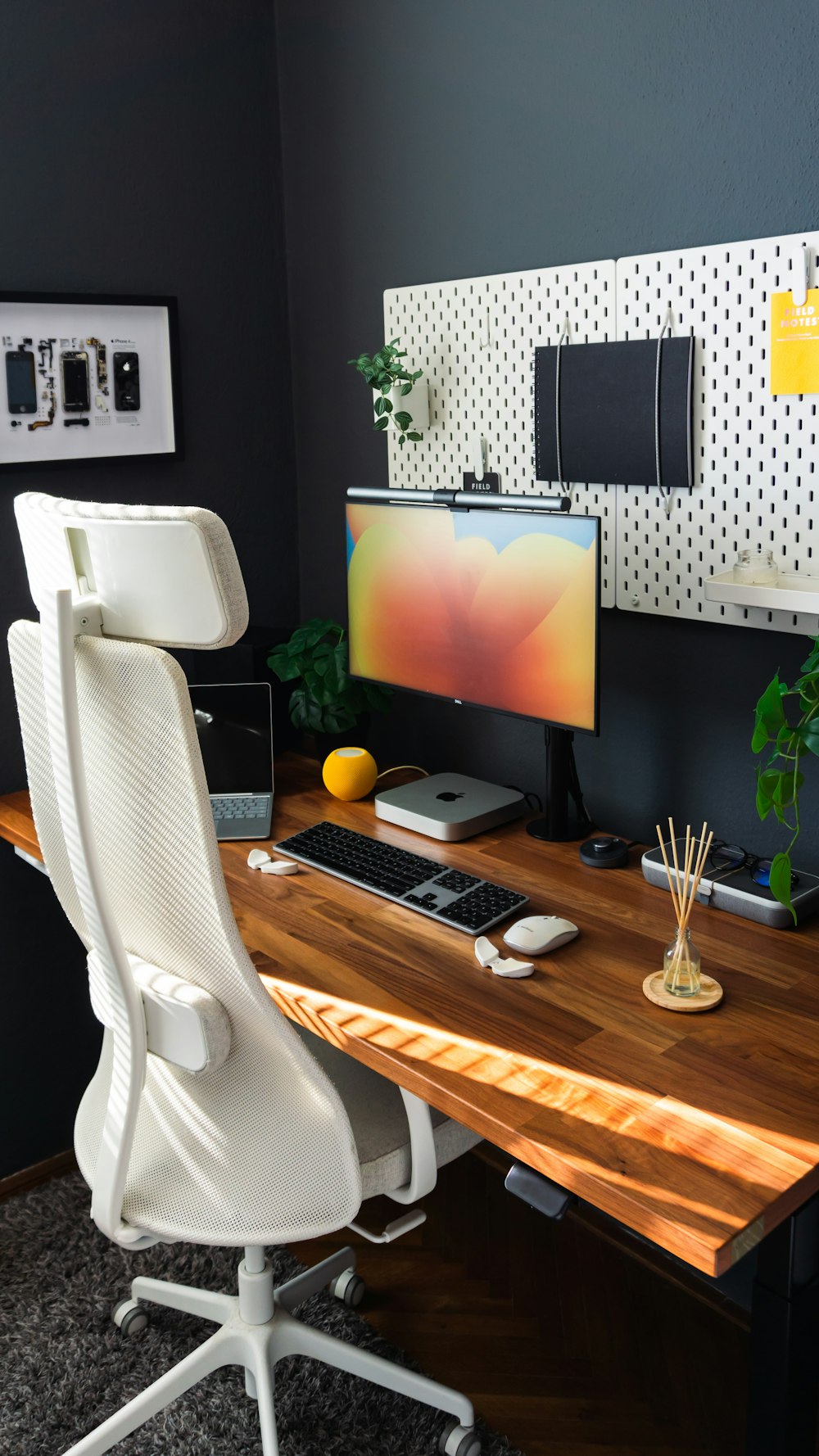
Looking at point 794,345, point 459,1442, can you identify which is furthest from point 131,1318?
point 794,345

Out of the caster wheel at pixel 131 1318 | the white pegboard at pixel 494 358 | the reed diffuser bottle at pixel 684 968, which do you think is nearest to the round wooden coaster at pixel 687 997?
the reed diffuser bottle at pixel 684 968

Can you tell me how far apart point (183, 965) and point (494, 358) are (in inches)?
48.6

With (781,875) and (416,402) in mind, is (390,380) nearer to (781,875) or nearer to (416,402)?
(416,402)

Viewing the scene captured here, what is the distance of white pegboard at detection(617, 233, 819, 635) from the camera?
1.64m

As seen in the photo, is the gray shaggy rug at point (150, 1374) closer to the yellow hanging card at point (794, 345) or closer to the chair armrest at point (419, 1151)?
the chair armrest at point (419, 1151)

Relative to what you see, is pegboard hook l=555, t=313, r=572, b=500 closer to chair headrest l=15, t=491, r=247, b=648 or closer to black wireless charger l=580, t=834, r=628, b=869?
black wireless charger l=580, t=834, r=628, b=869

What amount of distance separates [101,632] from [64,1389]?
1.34m

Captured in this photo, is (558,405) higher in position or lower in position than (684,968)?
higher

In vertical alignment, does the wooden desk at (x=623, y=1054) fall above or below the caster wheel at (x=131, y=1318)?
above

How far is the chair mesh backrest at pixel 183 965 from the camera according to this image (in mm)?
1215

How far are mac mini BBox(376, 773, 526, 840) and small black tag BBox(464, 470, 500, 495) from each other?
515mm

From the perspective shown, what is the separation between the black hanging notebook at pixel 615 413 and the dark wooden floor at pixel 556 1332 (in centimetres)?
135

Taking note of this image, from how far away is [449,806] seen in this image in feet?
6.64

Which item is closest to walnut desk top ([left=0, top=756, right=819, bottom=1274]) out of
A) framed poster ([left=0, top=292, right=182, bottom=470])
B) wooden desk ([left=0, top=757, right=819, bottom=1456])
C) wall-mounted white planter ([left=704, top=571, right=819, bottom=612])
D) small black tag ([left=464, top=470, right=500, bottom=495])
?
wooden desk ([left=0, top=757, right=819, bottom=1456])
